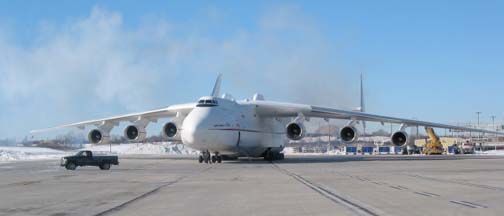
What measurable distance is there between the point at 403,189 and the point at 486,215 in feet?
17.4

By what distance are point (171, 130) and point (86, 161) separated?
360 inches

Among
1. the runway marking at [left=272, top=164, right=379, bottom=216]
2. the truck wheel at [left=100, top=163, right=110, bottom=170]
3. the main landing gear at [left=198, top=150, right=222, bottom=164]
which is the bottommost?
the runway marking at [left=272, top=164, right=379, bottom=216]

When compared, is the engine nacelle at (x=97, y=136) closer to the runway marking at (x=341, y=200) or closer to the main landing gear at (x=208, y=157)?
the main landing gear at (x=208, y=157)

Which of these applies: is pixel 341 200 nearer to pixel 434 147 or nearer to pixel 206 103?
pixel 206 103

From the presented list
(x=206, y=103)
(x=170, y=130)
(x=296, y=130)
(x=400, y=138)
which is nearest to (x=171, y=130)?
(x=170, y=130)

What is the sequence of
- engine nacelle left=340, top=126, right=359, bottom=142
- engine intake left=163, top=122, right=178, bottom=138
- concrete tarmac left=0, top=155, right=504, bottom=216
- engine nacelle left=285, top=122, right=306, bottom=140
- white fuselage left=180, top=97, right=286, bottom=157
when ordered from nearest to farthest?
concrete tarmac left=0, top=155, right=504, bottom=216 < white fuselage left=180, top=97, right=286, bottom=157 < engine nacelle left=285, top=122, right=306, bottom=140 < engine nacelle left=340, top=126, right=359, bottom=142 < engine intake left=163, top=122, right=178, bottom=138

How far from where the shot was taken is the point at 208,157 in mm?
34906

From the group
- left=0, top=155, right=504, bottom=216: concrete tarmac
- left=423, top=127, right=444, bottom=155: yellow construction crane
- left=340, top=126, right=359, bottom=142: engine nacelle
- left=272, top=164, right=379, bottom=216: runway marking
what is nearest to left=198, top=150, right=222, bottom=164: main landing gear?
left=340, top=126, right=359, bottom=142: engine nacelle

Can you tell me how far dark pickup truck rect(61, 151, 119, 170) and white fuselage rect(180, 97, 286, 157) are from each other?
4.90 m

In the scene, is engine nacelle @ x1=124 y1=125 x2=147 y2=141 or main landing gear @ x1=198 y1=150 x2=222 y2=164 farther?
engine nacelle @ x1=124 y1=125 x2=147 y2=141

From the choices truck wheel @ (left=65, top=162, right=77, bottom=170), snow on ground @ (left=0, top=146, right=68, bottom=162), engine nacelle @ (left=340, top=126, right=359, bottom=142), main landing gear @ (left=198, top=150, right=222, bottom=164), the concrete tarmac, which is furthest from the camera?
snow on ground @ (left=0, top=146, right=68, bottom=162)

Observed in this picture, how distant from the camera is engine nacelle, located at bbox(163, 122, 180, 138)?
1489 inches

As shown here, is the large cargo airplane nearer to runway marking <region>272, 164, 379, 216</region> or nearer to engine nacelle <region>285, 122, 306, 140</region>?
engine nacelle <region>285, 122, 306, 140</region>

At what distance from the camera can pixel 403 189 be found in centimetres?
1491
